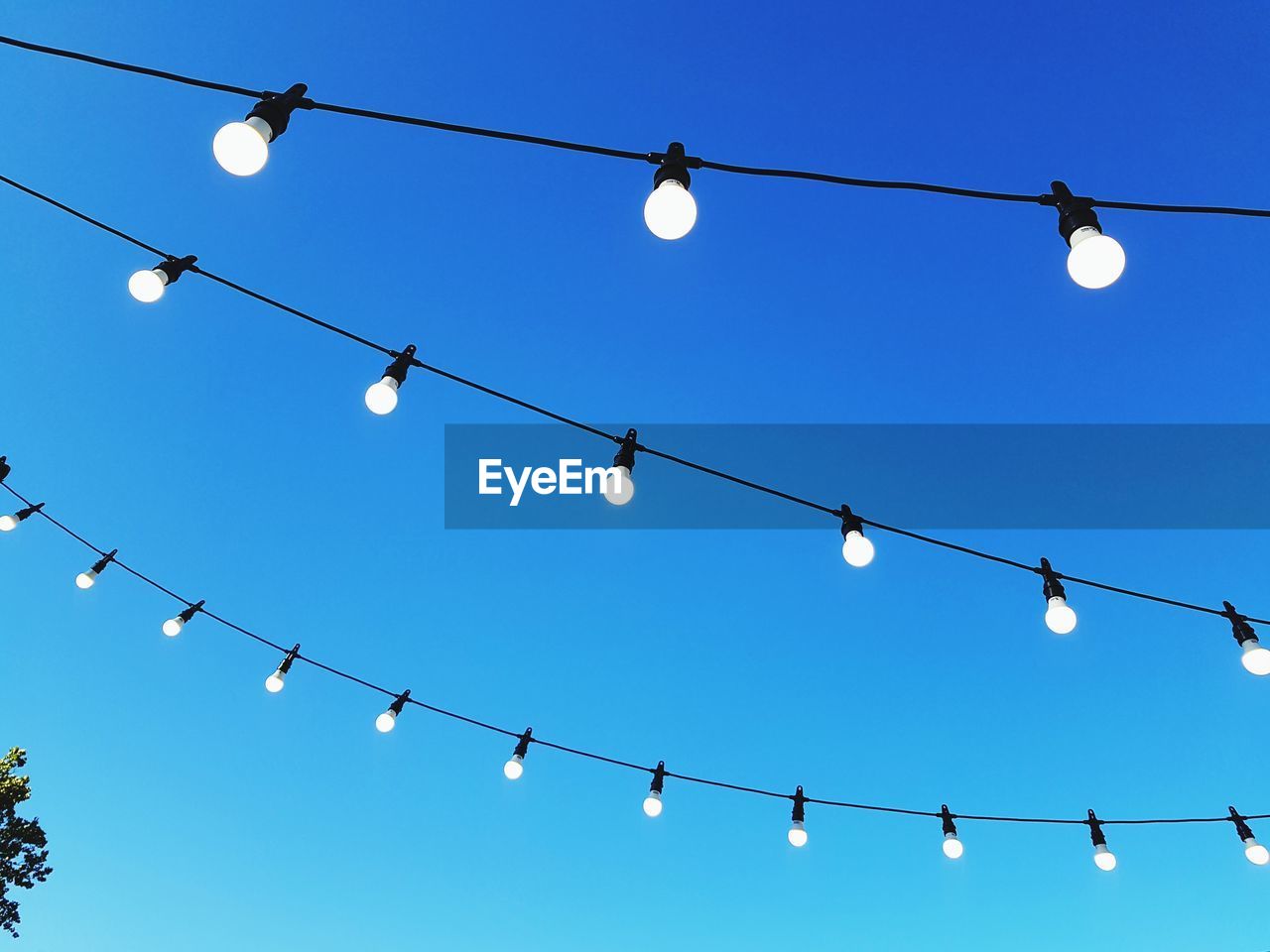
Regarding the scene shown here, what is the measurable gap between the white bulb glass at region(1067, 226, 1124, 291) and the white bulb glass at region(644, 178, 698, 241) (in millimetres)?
1807

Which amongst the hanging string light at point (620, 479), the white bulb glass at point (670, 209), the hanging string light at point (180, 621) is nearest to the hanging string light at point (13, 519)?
the hanging string light at point (180, 621)

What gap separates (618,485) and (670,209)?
84.8 inches

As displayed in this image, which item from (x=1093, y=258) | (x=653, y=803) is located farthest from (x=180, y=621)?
(x=1093, y=258)

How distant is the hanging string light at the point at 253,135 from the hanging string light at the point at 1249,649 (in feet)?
21.8

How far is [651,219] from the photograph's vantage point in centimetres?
330

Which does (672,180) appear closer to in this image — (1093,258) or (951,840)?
(1093,258)

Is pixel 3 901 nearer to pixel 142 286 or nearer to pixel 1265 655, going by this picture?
pixel 142 286

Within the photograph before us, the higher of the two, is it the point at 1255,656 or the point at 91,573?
the point at 91,573

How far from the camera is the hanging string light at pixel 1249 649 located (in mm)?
4812

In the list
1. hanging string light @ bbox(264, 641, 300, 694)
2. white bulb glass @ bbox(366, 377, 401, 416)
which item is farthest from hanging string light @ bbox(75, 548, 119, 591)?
white bulb glass @ bbox(366, 377, 401, 416)

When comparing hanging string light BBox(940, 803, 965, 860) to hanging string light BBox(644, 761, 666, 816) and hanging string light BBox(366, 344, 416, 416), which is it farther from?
hanging string light BBox(366, 344, 416, 416)

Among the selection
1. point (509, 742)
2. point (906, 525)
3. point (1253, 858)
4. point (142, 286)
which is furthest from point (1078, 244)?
point (509, 742)

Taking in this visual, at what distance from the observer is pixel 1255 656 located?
4.84 meters

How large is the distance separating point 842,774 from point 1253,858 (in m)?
6.49
